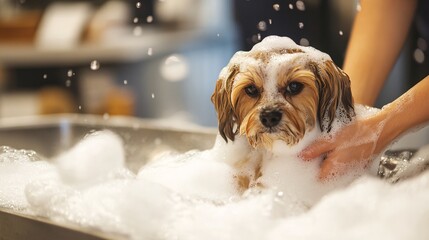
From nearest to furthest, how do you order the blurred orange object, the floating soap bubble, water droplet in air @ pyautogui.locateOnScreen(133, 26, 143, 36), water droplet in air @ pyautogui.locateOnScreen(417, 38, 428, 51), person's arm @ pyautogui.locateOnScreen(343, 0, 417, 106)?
person's arm @ pyautogui.locateOnScreen(343, 0, 417, 106), water droplet in air @ pyautogui.locateOnScreen(417, 38, 428, 51), the floating soap bubble, the blurred orange object, water droplet in air @ pyautogui.locateOnScreen(133, 26, 143, 36)

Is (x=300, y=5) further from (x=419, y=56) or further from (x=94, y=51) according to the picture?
(x=94, y=51)

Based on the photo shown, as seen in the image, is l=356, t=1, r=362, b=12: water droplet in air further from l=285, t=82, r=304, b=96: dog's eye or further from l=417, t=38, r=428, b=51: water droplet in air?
l=285, t=82, r=304, b=96: dog's eye

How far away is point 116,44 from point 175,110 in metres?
0.79

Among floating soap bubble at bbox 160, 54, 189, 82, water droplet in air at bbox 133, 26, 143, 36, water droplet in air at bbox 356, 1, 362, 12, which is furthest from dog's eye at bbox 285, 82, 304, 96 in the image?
water droplet in air at bbox 133, 26, 143, 36

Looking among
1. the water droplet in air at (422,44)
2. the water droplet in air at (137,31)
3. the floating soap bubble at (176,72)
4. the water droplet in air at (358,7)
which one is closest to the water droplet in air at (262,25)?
the water droplet in air at (358,7)

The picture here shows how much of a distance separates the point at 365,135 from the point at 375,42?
1.00 feet

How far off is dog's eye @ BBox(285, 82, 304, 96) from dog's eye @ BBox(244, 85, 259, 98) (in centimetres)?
4

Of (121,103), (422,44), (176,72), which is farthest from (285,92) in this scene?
(121,103)

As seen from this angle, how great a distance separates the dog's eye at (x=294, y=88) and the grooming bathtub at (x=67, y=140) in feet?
1.03

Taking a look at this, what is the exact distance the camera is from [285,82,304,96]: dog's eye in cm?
76

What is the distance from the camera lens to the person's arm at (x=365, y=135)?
2.60 ft

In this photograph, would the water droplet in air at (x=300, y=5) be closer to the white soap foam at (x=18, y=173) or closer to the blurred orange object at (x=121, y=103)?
the white soap foam at (x=18, y=173)

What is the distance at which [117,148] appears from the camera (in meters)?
0.96

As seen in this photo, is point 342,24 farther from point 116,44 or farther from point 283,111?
point 116,44
